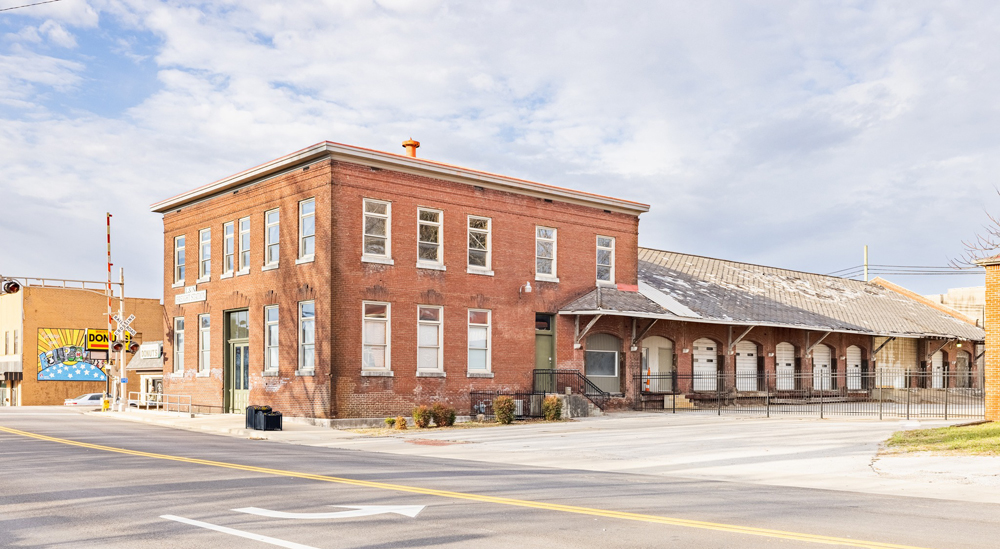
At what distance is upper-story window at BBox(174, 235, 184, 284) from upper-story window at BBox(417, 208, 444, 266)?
12037 millimetres

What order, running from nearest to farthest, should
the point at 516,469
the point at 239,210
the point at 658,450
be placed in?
1. the point at 516,469
2. the point at 658,450
3. the point at 239,210

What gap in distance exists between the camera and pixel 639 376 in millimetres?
35469

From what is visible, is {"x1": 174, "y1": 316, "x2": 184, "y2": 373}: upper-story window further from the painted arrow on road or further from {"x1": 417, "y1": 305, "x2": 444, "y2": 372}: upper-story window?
the painted arrow on road

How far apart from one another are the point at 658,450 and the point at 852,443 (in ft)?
14.9

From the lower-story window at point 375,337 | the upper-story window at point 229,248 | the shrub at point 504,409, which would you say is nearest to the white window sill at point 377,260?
the lower-story window at point 375,337

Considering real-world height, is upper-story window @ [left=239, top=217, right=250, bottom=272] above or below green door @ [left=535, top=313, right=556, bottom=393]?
above

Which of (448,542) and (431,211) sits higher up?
(431,211)

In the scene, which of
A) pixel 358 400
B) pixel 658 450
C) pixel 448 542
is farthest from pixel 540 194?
pixel 448 542

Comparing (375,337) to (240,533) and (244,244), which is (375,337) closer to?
(244,244)

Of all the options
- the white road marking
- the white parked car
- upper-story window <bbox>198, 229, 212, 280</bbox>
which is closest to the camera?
the white road marking

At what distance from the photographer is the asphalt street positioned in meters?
8.52

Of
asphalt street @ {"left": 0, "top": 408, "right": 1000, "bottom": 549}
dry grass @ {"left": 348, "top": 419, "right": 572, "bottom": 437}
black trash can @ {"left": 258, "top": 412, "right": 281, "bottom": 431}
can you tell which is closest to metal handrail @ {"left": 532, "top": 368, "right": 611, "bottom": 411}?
dry grass @ {"left": 348, "top": 419, "right": 572, "bottom": 437}

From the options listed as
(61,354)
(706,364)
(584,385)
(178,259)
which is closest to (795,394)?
(706,364)

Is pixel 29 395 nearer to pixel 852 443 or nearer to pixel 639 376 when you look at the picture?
pixel 639 376
